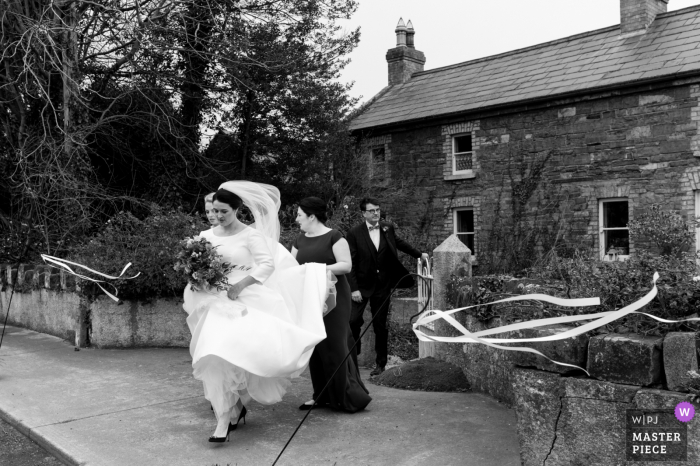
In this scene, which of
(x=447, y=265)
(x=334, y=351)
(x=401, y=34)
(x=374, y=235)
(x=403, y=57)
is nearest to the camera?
(x=334, y=351)

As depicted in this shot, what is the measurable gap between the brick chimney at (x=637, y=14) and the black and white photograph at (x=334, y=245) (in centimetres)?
10

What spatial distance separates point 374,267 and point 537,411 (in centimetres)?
396

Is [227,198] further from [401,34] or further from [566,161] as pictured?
[401,34]

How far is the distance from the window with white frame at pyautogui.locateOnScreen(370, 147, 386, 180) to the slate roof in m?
0.98

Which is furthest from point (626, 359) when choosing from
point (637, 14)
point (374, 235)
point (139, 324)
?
point (637, 14)

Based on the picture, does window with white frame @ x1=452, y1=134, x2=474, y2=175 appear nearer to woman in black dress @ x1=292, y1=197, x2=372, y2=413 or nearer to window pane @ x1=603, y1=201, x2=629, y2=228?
window pane @ x1=603, y1=201, x2=629, y2=228

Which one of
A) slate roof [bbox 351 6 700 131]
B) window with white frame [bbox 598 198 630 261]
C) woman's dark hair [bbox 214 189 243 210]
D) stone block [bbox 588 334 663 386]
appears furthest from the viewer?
window with white frame [bbox 598 198 630 261]

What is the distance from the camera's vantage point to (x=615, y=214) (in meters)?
17.3

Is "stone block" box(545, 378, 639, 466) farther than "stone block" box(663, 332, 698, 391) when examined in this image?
Yes

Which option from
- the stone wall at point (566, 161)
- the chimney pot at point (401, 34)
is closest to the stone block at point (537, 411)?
the stone wall at point (566, 161)

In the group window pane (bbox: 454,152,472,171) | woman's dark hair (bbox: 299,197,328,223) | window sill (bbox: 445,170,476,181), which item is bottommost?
woman's dark hair (bbox: 299,197,328,223)

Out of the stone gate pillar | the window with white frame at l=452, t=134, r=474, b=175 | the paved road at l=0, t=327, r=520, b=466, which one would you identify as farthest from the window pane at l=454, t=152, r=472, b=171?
the paved road at l=0, t=327, r=520, b=466

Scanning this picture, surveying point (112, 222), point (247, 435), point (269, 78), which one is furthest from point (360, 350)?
point (269, 78)

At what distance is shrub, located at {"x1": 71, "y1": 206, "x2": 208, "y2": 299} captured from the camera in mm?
9641
